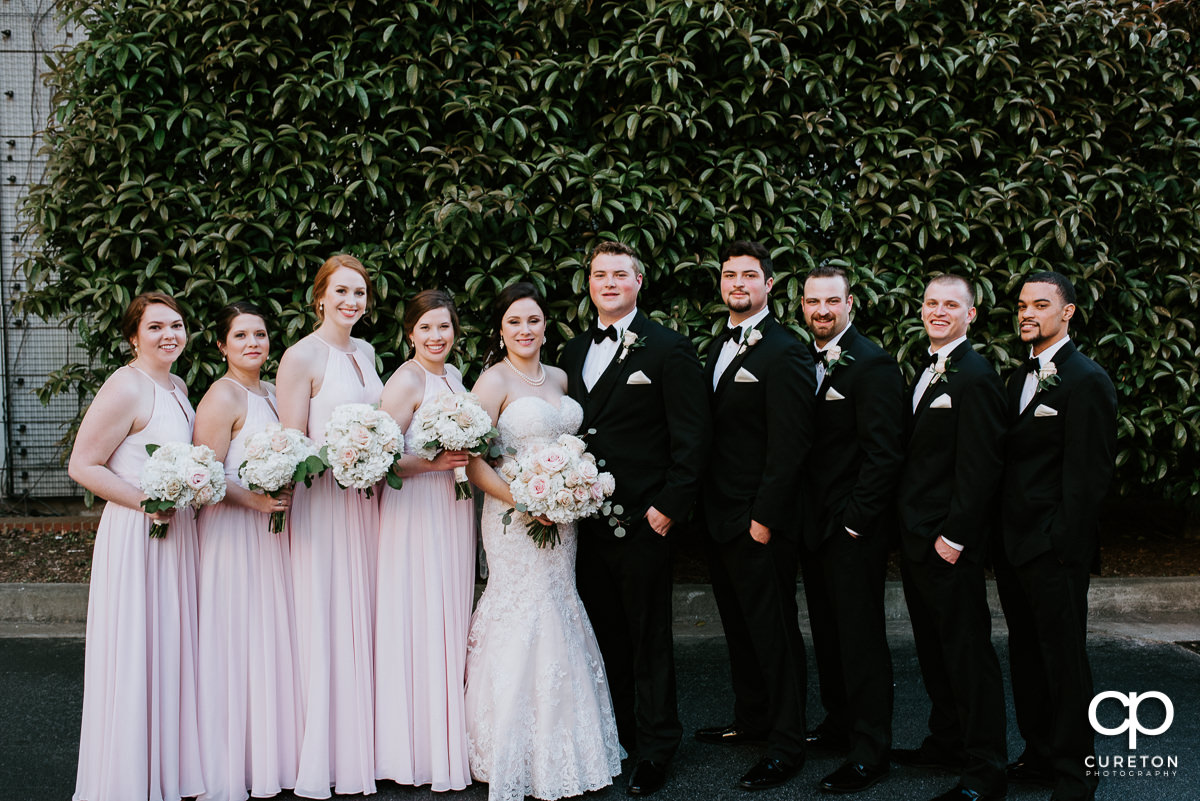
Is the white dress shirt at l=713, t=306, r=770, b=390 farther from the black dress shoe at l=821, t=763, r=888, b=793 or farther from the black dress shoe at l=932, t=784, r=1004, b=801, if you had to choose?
the black dress shoe at l=932, t=784, r=1004, b=801

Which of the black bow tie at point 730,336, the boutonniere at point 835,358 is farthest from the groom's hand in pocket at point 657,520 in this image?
the boutonniere at point 835,358

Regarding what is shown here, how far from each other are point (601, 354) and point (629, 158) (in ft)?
7.32

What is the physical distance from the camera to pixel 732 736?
15.3ft

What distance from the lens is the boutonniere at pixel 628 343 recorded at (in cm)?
426

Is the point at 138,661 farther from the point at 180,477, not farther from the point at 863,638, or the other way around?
the point at 863,638

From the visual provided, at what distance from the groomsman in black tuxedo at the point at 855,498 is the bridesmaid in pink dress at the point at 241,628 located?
252cm

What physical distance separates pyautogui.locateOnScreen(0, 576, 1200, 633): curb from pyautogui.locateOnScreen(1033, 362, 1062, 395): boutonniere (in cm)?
310

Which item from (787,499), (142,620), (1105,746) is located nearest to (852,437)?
(787,499)

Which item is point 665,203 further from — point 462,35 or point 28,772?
point 28,772

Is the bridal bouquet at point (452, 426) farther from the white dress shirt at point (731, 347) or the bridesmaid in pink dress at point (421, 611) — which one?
the white dress shirt at point (731, 347)

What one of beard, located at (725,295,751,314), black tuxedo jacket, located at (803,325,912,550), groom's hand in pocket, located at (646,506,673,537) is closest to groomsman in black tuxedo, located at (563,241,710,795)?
groom's hand in pocket, located at (646,506,673,537)

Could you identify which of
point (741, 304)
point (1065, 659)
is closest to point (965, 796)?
point (1065, 659)

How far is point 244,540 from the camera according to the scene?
4133 millimetres

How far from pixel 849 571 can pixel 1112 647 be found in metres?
3.07
